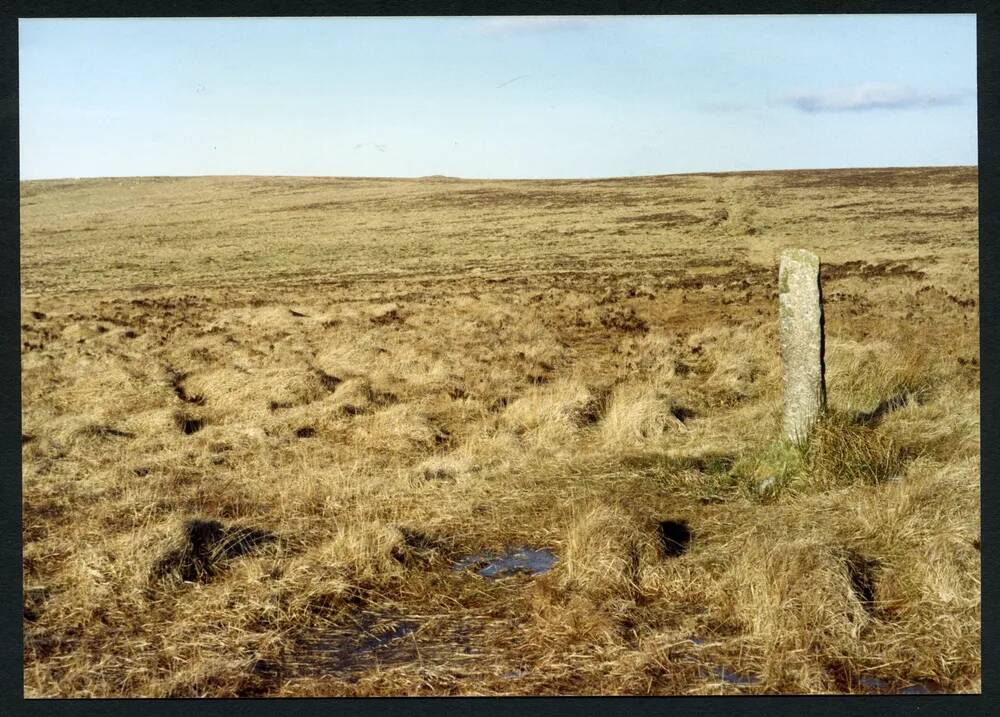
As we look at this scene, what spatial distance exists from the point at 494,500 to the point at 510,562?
3.77 feet

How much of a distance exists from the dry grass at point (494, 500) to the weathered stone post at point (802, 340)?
0.65 feet

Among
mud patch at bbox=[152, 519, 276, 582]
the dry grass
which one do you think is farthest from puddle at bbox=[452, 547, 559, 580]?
mud patch at bbox=[152, 519, 276, 582]

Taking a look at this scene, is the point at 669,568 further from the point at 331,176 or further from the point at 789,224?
the point at 331,176

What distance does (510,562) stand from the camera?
7.18 m

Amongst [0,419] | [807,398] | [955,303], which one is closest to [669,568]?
[807,398]

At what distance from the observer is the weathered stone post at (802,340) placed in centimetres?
830

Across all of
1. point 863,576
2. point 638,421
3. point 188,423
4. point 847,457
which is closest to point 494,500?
point 638,421

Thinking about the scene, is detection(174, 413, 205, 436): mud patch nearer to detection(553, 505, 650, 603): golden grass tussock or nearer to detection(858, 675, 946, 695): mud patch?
detection(553, 505, 650, 603): golden grass tussock

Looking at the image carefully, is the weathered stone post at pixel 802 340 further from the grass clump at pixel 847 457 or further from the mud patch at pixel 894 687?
the mud patch at pixel 894 687

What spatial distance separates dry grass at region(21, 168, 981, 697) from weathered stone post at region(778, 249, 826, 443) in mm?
198

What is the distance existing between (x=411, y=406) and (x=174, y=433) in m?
2.50

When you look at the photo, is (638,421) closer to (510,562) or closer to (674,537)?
(674,537)

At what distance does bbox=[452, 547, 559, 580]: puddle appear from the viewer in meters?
7.01

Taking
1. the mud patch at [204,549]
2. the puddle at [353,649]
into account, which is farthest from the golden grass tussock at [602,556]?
the mud patch at [204,549]
